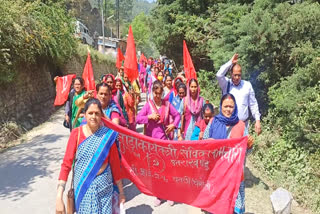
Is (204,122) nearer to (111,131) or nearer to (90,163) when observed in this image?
(111,131)

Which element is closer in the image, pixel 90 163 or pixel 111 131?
pixel 90 163

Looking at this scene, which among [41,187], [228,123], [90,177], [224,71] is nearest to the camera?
[90,177]

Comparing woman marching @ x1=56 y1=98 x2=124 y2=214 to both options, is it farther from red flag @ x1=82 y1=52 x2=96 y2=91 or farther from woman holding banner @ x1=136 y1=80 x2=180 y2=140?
red flag @ x1=82 y1=52 x2=96 y2=91

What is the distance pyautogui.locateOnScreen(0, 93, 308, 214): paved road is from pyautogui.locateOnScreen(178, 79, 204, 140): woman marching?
1.22m

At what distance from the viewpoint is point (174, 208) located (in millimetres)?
4008

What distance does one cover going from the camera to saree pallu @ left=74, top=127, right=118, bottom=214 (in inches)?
94.0

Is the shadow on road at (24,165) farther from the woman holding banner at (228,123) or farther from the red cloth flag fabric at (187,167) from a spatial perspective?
the woman holding banner at (228,123)

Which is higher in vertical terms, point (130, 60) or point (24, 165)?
point (130, 60)

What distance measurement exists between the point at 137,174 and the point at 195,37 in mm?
9522

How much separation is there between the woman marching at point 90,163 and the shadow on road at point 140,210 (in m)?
1.51

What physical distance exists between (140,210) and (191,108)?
5.92 feet

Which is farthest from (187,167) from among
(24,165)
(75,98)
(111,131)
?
(24,165)

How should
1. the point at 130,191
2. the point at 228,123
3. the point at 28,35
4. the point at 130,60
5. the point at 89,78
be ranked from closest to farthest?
the point at 228,123 → the point at 130,191 → the point at 89,78 → the point at 130,60 → the point at 28,35

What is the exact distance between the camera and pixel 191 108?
4.74m
